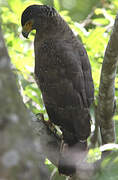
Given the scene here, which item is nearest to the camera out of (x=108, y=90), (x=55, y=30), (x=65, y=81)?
(x=108, y=90)

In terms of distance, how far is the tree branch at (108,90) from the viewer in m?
2.70

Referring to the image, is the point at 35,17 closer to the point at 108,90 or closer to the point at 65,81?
the point at 65,81

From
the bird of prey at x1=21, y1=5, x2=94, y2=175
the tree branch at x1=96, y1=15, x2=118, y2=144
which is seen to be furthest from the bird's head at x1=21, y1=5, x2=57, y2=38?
the tree branch at x1=96, y1=15, x2=118, y2=144

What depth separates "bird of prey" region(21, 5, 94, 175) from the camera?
3094 mm

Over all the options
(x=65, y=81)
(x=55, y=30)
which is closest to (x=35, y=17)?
(x=55, y=30)

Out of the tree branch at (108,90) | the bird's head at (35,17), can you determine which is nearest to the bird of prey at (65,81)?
the bird's head at (35,17)

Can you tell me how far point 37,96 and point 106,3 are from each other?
2.62m

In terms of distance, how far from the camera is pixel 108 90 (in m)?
2.86

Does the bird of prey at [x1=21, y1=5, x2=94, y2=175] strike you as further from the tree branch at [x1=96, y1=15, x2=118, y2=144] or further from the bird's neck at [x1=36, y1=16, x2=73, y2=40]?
the tree branch at [x1=96, y1=15, x2=118, y2=144]

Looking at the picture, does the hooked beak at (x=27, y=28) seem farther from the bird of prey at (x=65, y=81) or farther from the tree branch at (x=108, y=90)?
the tree branch at (x=108, y=90)

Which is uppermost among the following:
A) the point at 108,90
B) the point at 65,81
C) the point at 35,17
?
the point at 35,17

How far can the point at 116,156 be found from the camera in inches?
106

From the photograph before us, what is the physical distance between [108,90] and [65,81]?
55 centimetres

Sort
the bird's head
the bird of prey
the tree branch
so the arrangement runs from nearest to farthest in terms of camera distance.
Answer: the tree branch
the bird of prey
the bird's head
